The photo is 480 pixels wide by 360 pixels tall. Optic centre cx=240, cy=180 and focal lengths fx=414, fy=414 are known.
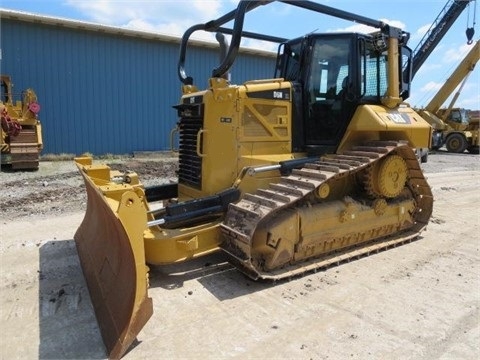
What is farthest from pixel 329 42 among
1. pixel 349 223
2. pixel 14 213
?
pixel 14 213

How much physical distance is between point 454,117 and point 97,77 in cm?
1953

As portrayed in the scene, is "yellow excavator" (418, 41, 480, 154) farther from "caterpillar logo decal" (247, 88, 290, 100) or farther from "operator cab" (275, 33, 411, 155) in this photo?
"caterpillar logo decal" (247, 88, 290, 100)

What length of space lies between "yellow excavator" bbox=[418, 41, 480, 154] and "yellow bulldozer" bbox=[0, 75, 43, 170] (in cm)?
1887

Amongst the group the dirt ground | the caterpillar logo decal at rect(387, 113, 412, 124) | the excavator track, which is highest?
the caterpillar logo decal at rect(387, 113, 412, 124)

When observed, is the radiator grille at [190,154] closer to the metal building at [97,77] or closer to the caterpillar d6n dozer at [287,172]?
the caterpillar d6n dozer at [287,172]

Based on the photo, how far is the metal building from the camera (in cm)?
1329

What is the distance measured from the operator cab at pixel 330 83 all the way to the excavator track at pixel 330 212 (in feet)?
1.36

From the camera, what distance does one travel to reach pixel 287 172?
15.2 ft

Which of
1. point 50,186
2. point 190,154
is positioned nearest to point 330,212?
point 190,154

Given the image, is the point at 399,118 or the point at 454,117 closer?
the point at 399,118

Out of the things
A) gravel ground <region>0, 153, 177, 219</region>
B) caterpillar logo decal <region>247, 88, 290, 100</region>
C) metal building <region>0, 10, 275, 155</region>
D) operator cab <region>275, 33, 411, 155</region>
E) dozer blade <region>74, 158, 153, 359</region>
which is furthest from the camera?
metal building <region>0, 10, 275, 155</region>

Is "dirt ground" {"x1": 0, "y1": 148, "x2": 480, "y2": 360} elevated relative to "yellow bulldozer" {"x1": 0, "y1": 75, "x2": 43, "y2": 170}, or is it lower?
lower

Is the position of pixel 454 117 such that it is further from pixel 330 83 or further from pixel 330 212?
pixel 330 212

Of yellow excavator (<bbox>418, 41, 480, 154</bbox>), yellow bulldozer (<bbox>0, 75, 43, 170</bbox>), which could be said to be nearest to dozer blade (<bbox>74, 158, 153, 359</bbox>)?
yellow bulldozer (<bbox>0, 75, 43, 170</bbox>)
